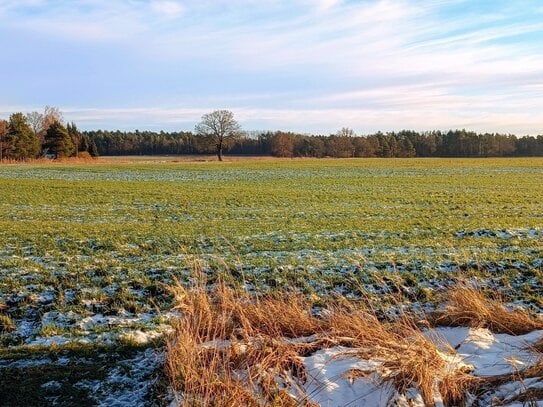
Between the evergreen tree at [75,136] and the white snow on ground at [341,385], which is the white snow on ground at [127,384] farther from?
the evergreen tree at [75,136]

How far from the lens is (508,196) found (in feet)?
85.9

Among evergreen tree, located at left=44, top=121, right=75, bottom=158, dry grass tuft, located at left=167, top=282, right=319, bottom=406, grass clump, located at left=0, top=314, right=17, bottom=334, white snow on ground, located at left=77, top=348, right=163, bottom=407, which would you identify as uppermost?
evergreen tree, located at left=44, top=121, right=75, bottom=158

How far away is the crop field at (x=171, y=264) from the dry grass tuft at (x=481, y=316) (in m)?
0.74

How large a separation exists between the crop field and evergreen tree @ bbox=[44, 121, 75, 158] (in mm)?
60344

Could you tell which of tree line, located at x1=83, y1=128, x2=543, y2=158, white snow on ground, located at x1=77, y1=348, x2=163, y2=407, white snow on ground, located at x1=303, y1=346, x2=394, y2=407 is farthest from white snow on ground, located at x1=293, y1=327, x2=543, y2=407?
tree line, located at x1=83, y1=128, x2=543, y2=158

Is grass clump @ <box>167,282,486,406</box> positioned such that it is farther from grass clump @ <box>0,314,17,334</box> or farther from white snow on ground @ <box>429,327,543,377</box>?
grass clump @ <box>0,314,17,334</box>

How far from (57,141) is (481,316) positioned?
8222cm

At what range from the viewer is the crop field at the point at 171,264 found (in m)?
5.43

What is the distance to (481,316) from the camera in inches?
233

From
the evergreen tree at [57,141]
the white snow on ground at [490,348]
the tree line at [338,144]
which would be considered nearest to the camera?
the white snow on ground at [490,348]

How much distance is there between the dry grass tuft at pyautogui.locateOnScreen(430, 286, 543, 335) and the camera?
580 cm

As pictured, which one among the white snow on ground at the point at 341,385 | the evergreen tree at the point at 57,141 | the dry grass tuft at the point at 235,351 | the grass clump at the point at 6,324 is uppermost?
the evergreen tree at the point at 57,141

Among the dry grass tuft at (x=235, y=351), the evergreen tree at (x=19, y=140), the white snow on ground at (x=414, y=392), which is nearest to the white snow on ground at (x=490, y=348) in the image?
the white snow on ground at (x=414, y=392)

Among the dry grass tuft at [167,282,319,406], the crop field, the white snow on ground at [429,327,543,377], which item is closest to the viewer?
the dry grass tuft at [167,282,319,406]
